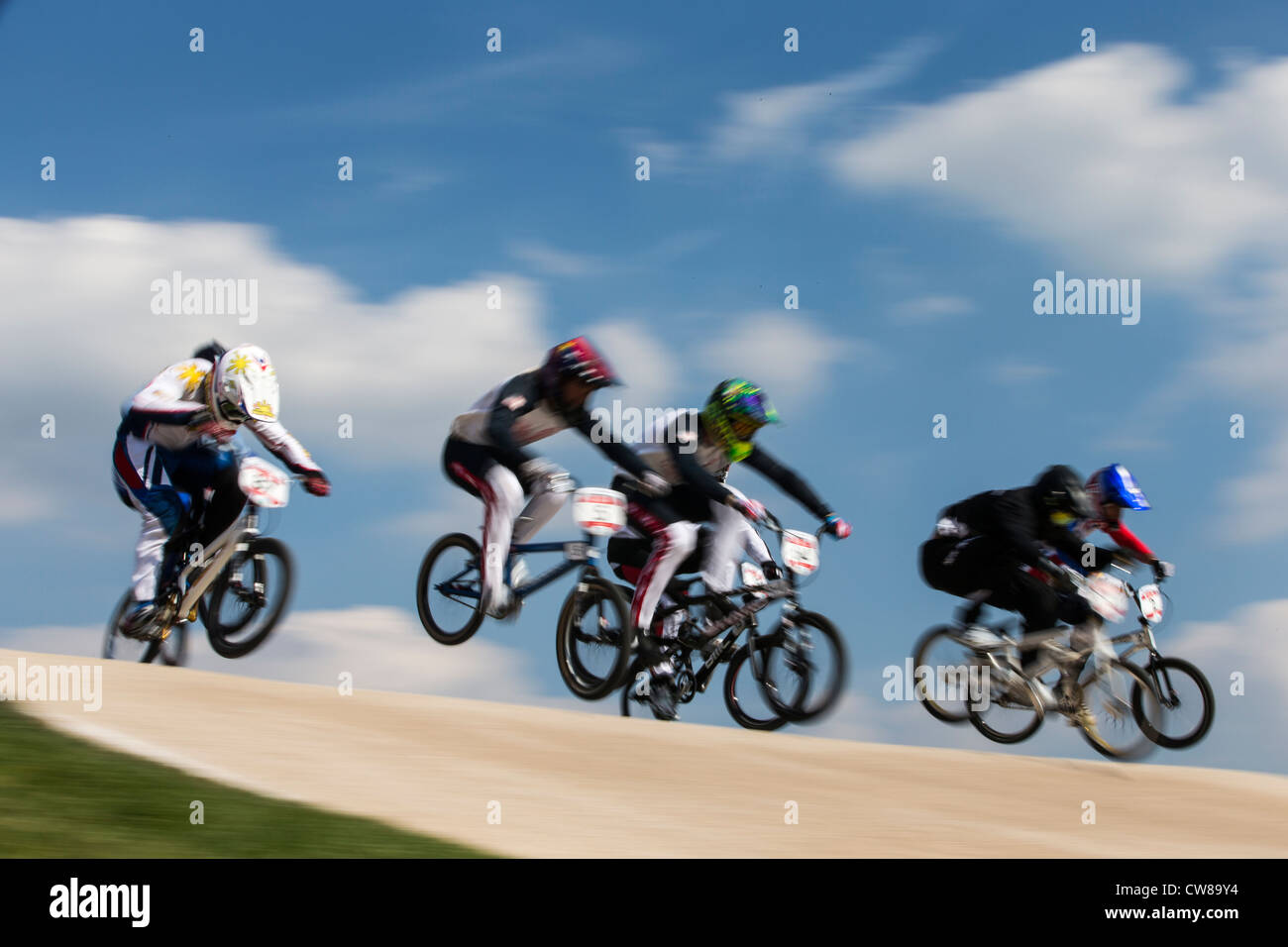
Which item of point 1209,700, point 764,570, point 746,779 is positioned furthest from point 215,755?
point 1209,700

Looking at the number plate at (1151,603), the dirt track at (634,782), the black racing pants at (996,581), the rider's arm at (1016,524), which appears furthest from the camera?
the number plate at (1151,603)

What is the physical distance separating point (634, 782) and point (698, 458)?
368 centimetres

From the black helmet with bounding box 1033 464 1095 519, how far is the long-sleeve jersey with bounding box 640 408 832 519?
182 centimetres

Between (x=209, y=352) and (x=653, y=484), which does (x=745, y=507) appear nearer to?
(x=653, y=484)

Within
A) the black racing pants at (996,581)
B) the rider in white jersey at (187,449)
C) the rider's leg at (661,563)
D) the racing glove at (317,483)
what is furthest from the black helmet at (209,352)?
the black racing pants at (996,581)

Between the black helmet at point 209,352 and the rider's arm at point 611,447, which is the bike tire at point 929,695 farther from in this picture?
the black helmet at point 209,352

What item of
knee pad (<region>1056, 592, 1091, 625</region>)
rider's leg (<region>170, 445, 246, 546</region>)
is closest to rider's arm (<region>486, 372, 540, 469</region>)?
rider's leg (<region>170, 445, 246, 546</region>)

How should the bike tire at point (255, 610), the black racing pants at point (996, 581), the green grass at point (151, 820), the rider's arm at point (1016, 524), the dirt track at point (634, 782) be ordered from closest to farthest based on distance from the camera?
the green grass at point (151, 820) → the dirt track at point (634, 782) → the bike tire at point (255, 610) → the rider's arm at point (1016, 524) → the black racing pants at point (996, 581)

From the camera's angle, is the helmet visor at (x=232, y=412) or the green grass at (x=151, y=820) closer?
the green grass at (x=151, y=820)

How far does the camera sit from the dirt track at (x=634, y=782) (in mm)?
6309

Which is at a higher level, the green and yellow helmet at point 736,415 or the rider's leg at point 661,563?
the green and yellow helmet at point 736,415

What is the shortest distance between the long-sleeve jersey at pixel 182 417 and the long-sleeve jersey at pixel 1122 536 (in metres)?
6.35

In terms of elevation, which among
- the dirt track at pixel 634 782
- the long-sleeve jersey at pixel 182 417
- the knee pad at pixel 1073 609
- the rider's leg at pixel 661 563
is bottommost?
the dirt track at pixel 634 782

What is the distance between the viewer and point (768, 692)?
32.3 feet
